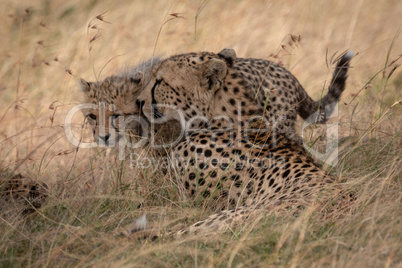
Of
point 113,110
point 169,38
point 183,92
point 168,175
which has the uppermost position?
point 169,38

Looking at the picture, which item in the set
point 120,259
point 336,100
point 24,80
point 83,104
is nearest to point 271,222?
point 120,259

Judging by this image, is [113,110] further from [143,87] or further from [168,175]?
[168,175]

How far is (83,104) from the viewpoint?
364 cm

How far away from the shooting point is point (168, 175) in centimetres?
321

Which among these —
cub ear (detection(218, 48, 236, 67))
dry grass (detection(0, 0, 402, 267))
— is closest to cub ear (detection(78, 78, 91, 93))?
dry grass (detection(0, 0, 402, 267))

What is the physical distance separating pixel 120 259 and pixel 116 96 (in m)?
1.61

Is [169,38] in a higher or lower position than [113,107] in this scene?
higher

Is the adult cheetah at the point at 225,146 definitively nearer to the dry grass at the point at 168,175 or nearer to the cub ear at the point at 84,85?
the dry grass at the point at 168,175

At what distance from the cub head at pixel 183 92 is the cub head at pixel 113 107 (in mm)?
73

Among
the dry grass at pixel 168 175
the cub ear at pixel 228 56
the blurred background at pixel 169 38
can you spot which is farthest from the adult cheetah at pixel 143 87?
the blurred background at pixel 169 38

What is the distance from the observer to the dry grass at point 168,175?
6.99ft

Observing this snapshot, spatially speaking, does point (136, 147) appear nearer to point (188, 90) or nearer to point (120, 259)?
point (188, 90)

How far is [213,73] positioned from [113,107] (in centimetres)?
65

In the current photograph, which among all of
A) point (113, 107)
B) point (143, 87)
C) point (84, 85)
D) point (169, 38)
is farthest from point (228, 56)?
point (169, 38)
